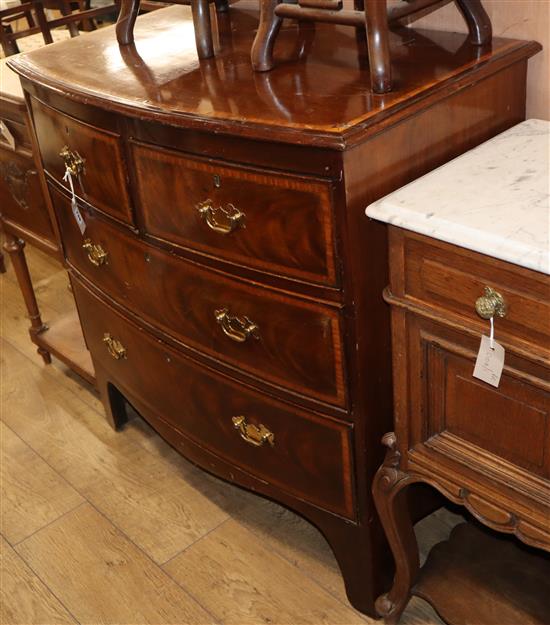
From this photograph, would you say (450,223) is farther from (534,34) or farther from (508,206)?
(534,34)

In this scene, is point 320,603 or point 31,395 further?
point 31,395

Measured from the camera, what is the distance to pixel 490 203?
1.17 metres

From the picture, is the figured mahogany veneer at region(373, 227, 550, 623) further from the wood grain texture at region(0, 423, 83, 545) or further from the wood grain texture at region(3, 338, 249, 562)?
the wood grain texture at region(0, 423, 83, 545)

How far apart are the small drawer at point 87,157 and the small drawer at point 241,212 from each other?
0.07 metres

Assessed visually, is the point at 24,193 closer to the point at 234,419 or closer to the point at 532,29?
the point at 234,419

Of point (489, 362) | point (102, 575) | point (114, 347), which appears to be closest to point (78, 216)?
point (114, 347)

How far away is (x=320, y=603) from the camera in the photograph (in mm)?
1750

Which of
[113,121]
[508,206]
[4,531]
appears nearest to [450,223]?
[508,206]

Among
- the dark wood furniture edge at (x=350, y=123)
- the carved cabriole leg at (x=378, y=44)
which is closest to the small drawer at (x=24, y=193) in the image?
the dark wood furniture edge at (x=350, y=123)

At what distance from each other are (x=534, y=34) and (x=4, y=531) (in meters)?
1.61

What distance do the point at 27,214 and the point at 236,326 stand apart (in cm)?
106

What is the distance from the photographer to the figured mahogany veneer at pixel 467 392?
1.12 m

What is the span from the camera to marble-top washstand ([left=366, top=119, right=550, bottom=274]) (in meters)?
1.08

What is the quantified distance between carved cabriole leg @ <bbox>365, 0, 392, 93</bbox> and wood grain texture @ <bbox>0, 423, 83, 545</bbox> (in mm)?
1321
